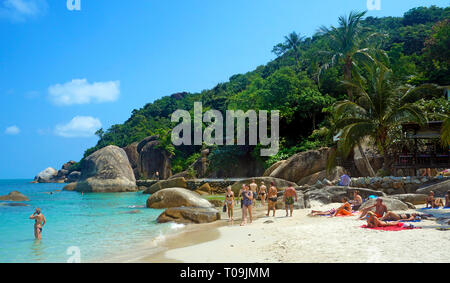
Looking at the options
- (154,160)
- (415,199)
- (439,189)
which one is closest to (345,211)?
(415,199)

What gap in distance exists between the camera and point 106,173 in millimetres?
34781

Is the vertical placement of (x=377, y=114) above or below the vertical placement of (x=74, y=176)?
above

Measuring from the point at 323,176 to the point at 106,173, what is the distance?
21536mm

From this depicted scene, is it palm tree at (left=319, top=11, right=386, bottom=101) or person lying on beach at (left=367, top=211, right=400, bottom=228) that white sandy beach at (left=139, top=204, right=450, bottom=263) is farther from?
palm tree at (left=319, top=11, right=386, bottom=101)

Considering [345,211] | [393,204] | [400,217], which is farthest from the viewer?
[345,211]

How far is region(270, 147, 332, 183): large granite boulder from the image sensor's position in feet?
79.0

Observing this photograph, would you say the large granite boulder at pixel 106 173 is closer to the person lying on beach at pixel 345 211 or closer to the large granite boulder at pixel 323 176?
the large granite boulder at pixel 323 176

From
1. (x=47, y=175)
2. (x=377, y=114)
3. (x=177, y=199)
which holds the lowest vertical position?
(x=47, y=175)

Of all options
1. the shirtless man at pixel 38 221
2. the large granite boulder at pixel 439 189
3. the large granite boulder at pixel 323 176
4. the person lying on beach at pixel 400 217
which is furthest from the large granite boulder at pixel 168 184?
the person lying on beach at pixel 400 217

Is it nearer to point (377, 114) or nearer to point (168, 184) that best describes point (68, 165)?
point (168, 184)
